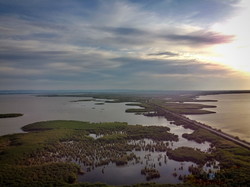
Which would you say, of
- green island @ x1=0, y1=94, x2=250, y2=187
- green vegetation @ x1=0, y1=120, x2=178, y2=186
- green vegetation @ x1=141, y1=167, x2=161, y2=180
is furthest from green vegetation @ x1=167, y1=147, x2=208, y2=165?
green vegetation @ x1=141, y1=167, x2=161, y2=180

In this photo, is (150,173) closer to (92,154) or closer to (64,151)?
(92,154)

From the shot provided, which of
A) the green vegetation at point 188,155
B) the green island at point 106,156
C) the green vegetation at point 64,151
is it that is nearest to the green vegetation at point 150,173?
Answer: the green island at point 106,156

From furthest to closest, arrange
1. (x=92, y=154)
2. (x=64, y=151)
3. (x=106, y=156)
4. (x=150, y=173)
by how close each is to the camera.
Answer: (x=64, y=151)
(x=92, y=154)
(x=106, y=156)
(x=150, y=173)

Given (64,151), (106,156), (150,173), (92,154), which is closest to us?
(150,173)

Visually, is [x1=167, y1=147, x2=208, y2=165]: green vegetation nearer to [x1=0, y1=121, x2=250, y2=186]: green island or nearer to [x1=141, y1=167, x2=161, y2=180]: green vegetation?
[x1=0, y1=121, x2=250, y2=186]: green island

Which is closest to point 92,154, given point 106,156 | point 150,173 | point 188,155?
point 106,156

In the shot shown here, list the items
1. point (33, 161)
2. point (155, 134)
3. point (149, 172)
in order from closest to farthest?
1. point (149, 172)
2. point (33, 161)
3. point (155, 134)

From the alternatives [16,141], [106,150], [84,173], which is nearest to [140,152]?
[106,150]

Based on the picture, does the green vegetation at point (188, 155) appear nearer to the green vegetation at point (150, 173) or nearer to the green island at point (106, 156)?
the green island at point (106, 156)

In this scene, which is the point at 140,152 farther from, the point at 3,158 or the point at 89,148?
the point at 3,158

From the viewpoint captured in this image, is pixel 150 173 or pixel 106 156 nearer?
pixel 150 173

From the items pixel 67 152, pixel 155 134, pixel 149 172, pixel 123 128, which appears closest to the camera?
pixel 149 172
